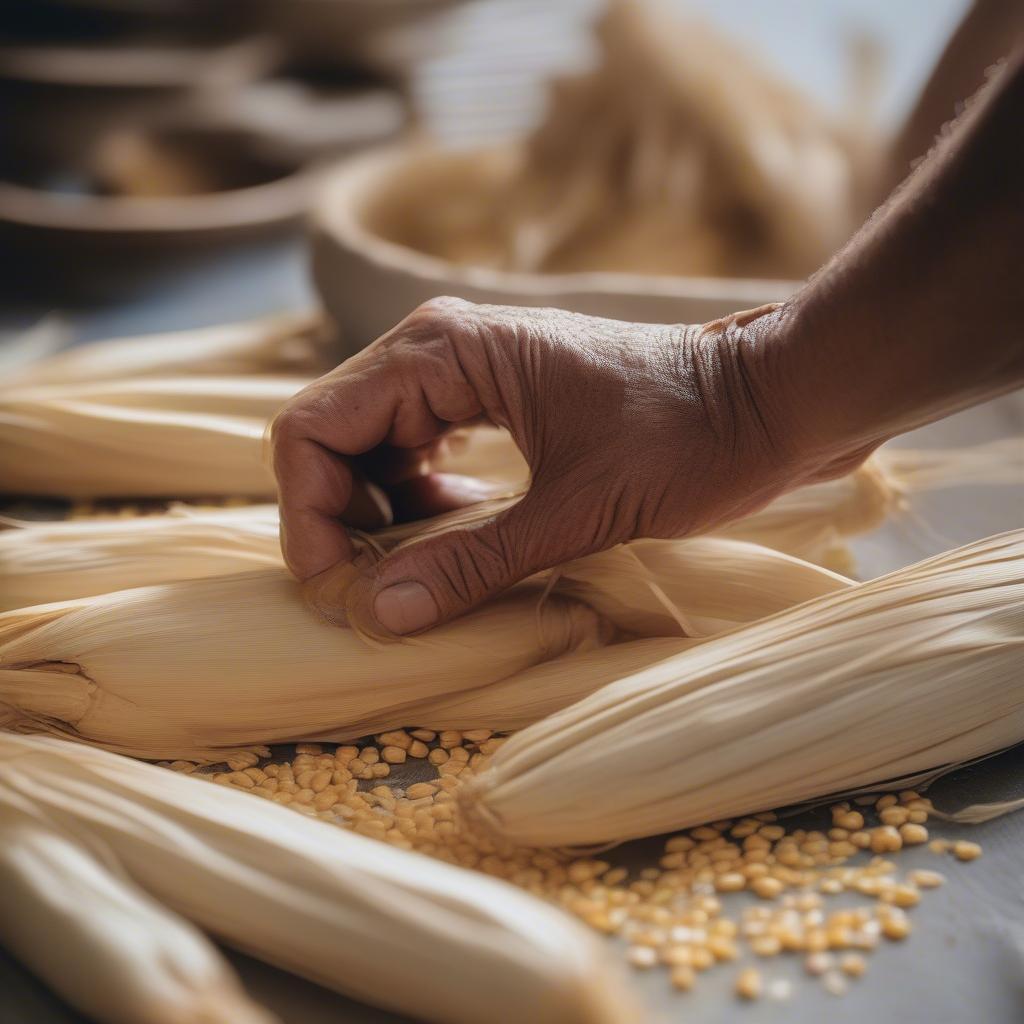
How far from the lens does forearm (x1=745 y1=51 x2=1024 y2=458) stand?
74 centimetres

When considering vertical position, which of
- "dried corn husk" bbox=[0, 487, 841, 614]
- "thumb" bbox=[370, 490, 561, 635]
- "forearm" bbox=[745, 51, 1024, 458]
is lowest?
"dried corn husk" bbox=[0, 487, 841, 614]

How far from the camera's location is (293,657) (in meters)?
0.95

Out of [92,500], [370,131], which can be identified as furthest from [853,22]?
[92,500]

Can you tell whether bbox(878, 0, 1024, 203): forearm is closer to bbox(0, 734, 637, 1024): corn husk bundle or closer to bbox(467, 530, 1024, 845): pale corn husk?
bbox(467, 530, 1024, 845): pale corn husk

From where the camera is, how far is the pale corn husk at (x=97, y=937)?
0.65 metres

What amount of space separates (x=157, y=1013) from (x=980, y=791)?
0.68 metres

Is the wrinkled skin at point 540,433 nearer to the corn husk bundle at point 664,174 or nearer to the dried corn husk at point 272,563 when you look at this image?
the dried corn husk at point 272,563

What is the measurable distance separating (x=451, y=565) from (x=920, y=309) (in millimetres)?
440

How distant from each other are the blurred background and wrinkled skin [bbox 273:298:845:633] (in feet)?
1.80

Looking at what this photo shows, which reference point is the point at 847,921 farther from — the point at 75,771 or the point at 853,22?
the point at 853,22

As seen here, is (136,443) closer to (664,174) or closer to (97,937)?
(97,937)

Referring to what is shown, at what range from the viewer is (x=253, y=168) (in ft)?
8.31

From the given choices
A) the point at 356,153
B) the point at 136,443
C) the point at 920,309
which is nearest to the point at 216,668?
the point at 136,443

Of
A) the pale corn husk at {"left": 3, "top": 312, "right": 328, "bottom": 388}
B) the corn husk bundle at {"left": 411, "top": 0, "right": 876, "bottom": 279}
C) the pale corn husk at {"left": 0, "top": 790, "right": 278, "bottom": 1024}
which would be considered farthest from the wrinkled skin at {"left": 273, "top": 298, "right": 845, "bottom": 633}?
the corn husk bundle at {"left": 411, "top": 0, "right": 876, "bottom": 279}
